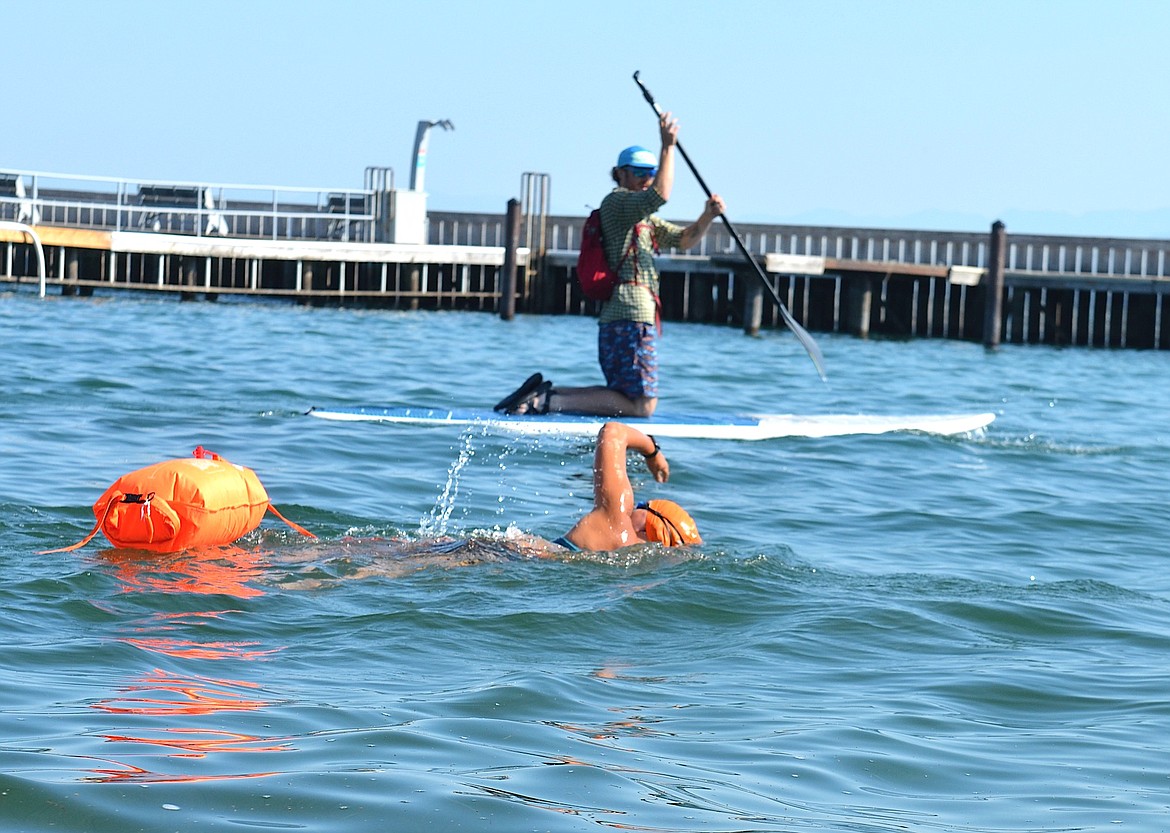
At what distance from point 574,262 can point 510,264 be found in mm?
3038

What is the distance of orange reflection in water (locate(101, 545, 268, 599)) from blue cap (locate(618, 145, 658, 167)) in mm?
3734

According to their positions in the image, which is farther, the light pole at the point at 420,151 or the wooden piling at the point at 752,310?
the light pole at the point at 420,151

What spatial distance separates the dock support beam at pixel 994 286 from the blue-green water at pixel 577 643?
1237cm

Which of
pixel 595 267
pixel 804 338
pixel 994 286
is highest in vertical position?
pixel 994 286

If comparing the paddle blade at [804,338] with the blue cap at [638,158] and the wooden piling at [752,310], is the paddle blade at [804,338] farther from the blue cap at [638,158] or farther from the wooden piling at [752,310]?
the wooden piling at [752,310]

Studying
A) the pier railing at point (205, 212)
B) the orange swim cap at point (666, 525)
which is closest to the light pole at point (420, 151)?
the pier railing at point (205, 212)

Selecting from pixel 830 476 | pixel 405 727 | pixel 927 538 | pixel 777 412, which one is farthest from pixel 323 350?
pixel 405 727

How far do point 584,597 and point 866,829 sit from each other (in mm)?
2494

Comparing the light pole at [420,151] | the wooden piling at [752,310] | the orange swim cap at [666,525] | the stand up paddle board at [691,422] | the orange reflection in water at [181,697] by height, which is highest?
the light pole at [420,151]

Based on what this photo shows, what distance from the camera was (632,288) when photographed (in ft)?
32.0

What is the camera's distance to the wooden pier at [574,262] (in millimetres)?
25203

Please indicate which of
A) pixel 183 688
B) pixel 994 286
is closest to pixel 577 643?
pixel 183 688

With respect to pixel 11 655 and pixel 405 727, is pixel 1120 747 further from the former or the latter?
pixel 11 655

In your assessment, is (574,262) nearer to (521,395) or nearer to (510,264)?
(510,264)
